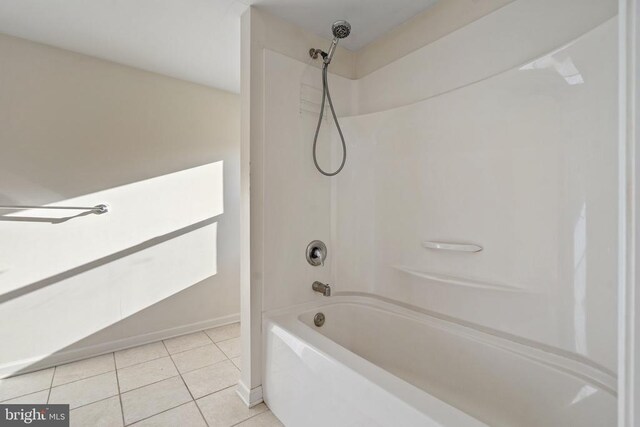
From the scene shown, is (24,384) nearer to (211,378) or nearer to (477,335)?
(211,378)

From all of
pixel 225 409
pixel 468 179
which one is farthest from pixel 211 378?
pixel 468 179

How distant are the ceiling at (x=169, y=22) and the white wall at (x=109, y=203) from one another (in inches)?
9.0

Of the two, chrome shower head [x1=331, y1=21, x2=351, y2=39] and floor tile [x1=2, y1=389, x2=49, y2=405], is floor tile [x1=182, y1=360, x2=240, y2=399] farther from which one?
chrome shower head [x1=331, y1=21, x2=351, y2=39]

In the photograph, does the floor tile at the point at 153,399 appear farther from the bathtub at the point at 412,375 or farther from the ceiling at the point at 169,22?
the ceiling at the point at 169,22

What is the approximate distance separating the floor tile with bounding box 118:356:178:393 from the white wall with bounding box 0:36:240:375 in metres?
0.36

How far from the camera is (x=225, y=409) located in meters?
1.49

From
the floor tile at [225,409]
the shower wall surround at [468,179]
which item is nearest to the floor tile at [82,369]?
the floor tile at [225,409]

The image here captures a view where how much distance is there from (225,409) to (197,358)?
0.64 m

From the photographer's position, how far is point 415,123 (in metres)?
1.61

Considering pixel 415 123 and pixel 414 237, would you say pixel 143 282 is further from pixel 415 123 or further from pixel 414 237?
pixel 415 123

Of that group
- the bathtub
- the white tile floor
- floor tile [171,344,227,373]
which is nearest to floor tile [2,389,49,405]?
the white tile floor

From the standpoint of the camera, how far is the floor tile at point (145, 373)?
1710mm

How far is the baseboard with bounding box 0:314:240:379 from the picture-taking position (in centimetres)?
181

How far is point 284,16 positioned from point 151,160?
148cm
